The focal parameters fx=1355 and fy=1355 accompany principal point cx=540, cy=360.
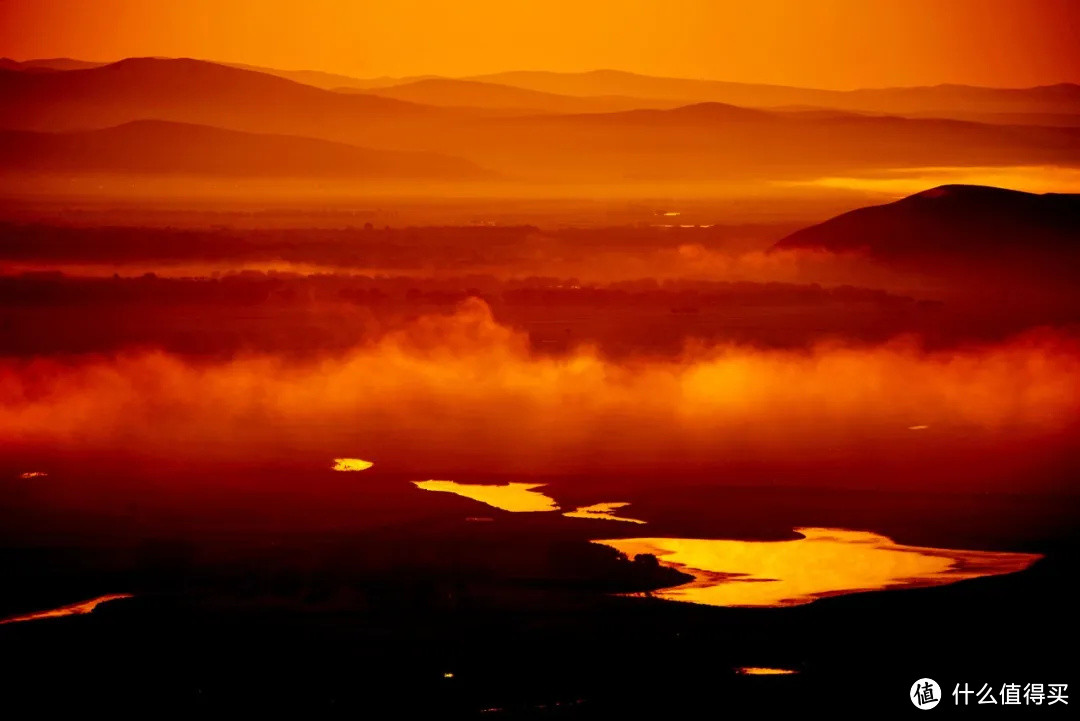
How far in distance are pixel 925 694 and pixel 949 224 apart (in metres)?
2.10

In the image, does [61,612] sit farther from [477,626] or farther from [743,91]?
[743,91]

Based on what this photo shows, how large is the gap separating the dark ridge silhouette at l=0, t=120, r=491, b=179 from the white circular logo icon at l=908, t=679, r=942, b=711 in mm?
2718

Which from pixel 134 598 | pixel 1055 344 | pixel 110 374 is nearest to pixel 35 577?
pixel 134 598

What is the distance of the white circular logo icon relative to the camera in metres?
4.62

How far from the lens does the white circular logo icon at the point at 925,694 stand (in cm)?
462

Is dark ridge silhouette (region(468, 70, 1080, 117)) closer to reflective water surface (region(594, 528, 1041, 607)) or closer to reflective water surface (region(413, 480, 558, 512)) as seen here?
reflective water surface (region(413, 480, 558, 512))

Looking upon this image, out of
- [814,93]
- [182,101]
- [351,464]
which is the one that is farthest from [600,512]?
[182,101]

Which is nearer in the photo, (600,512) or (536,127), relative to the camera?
(600,512)

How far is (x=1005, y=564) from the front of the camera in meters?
4.96

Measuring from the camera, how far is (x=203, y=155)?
5828mm

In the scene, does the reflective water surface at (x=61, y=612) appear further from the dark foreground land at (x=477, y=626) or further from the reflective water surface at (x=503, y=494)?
the reflective water surface at (x=503, y=494)

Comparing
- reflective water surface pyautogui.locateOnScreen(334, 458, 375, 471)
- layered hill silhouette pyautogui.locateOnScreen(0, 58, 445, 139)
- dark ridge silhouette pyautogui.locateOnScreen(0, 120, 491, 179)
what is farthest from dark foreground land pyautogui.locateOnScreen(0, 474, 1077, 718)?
layered hill silhouette pyautogui.locateOnScreen(0, 58, 445, 139)

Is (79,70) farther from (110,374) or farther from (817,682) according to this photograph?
(817,682)

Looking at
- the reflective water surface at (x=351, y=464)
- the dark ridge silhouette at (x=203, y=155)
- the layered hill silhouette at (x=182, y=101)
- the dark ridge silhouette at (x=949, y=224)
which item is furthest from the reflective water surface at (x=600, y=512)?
the layered hill silhouette at (x=182, y=101)
